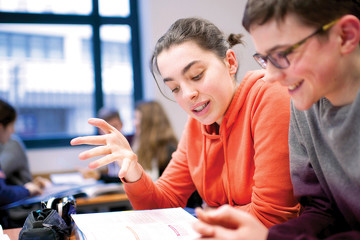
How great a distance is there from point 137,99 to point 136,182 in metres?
3.68

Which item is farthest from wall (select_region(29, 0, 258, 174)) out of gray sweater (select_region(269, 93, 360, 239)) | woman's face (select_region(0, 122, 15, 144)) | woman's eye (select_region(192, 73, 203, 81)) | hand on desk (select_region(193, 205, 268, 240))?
hand on desk (select_region(193, 205, 268, 240))

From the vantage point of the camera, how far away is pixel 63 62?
185 inches

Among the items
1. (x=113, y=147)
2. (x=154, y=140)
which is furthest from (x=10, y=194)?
(x=113, y=147)

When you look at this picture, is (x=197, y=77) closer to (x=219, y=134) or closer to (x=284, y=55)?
(x=219, y=134)

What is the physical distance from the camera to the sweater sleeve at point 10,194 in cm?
250

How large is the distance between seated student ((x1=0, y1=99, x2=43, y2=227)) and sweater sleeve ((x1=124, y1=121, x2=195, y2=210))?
135cm

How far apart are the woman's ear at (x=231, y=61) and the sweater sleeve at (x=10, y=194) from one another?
1.86 metres

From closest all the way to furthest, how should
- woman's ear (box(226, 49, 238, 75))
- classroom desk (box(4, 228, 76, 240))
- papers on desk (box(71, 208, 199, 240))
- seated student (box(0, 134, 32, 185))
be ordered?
1. papers on desk (box(71, 208, 199, 240))
2. classroom desk (box(4, 228, 76, 240))
3. woman's ear (box(226, 49, 238, 75))
4. seated student (box(0, 134, 32, 185))

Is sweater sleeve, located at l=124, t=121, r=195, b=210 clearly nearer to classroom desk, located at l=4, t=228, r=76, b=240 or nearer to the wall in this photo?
classroom desk, located at l=4, t=228, r=76, b=240

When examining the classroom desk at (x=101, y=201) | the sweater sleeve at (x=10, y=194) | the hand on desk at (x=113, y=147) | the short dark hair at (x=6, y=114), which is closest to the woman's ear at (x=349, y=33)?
the hand on desk at (x=113, y=147)

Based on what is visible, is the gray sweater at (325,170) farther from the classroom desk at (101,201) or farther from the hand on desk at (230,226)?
the classroom desk at (101,201)

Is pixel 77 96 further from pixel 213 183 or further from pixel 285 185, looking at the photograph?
pixel 285 185

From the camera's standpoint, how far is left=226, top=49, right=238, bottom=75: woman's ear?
134 centimetres

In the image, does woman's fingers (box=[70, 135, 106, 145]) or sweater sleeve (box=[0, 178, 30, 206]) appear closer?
woman's fingers (box=[70, 135, 106, 145])
